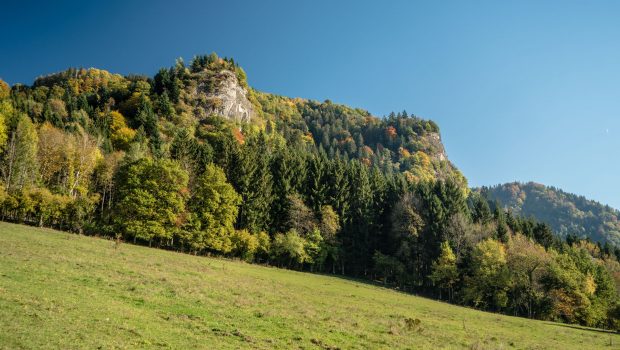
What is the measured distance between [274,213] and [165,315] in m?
65.9

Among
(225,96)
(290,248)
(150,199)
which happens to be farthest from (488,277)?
(225,96)

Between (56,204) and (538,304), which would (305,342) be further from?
(538,304)

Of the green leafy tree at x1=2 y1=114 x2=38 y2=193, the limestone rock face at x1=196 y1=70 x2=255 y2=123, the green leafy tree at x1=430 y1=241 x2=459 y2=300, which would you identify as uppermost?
the limestone rock face at x1=196 y1=70 x2=255 y2=123

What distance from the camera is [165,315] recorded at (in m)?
20.8

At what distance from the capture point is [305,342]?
20.0 metres

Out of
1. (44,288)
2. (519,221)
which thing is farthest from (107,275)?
(519,221)

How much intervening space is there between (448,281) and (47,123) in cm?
9841

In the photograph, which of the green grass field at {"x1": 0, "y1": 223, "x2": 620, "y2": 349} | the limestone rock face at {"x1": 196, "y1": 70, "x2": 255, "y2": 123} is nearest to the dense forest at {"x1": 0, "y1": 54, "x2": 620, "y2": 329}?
the limestone rock face at {"x1": 196, "y1": 70, "x2": 255, "y2": 123}

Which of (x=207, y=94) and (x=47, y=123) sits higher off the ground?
(x=207, y=94)

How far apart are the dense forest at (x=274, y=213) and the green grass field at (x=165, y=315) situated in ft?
94.6

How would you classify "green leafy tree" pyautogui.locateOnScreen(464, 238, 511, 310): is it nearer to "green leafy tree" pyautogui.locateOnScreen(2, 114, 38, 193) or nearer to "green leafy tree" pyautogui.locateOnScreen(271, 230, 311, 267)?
"green leafy tree" pyautogui.locateOnScreen(271, 230, 311, 267)

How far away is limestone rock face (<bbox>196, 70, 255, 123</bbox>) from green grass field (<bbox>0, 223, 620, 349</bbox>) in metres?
99.3

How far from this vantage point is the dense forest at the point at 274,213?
66688 mm

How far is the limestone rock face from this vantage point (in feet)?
438
